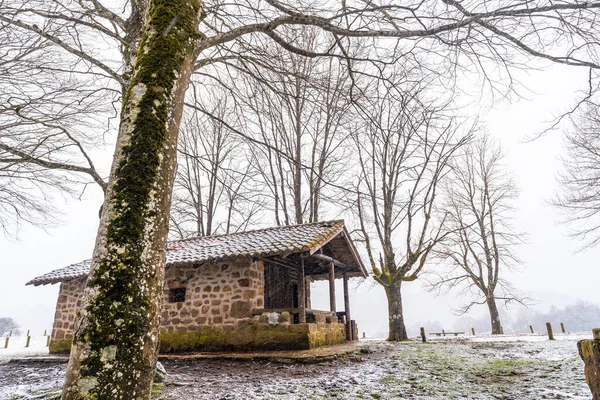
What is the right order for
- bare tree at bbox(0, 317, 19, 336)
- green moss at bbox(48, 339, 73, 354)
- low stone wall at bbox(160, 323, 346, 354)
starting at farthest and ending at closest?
bare tree at bbox(0, 317, 19, 336) < green moss at bbox(48, 339, 73, 354) < low stone wall at bbox(160, 323, 346, 354)

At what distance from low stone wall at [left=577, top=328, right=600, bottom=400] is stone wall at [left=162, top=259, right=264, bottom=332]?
22.2 ft

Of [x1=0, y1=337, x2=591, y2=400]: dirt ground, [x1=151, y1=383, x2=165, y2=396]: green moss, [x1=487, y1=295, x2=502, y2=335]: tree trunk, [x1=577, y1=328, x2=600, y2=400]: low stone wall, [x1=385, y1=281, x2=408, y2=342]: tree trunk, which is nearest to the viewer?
[x1=577, y1=328, x2=600, y2=400]: low stone wall

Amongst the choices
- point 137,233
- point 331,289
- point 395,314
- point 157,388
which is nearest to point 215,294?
point 331,289

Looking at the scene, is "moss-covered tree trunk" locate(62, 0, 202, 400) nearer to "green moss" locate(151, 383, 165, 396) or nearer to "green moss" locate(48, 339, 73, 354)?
"green moss" locate(151, 383, 165, 396)

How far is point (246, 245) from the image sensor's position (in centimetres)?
900

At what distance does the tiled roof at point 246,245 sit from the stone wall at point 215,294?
1.59 ft

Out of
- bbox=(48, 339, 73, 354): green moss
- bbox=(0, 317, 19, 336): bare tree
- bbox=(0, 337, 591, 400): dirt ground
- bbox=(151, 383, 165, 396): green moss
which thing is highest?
bbox=(151, 383, 165, 396): green moss

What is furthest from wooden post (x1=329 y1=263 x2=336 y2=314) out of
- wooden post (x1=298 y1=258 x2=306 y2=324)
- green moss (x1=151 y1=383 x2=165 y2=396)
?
green moss (x1=151 y1=383 x2=165 y2=396)

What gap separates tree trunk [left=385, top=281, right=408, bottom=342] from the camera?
515 inches

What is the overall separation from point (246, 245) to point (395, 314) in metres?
7.59

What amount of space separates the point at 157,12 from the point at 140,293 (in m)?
2.04

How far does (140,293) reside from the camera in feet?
5.75

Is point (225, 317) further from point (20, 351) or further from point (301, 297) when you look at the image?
point (20, 351)

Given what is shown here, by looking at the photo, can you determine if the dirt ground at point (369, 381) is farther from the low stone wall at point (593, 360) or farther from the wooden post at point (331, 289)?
the wooden post at point (331, 289)
